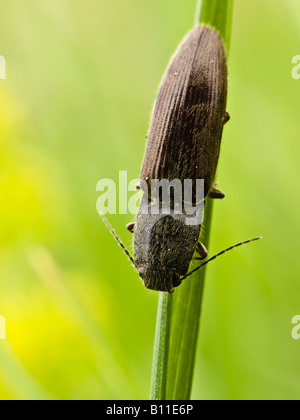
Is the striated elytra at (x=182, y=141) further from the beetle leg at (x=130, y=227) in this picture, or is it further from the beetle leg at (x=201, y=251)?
the beetle leg at (x=130, y=227)

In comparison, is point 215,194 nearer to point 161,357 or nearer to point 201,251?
point 201,251

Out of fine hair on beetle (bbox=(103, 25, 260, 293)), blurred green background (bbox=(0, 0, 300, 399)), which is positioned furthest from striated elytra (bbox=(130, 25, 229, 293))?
blurred green background (bbox=(0, 0, 300, 399))

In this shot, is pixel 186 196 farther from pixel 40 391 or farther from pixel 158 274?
pixel 40 391

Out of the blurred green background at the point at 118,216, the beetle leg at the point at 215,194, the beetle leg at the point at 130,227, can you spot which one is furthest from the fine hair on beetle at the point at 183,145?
the blurred green background at the point at 118,216

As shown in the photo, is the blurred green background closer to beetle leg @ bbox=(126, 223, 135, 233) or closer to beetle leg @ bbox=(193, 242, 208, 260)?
beetle leg @ bbox=(126, 223, 135, 233)

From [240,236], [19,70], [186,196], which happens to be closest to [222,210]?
[240,236]

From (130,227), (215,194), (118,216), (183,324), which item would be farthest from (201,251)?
(118,216)
